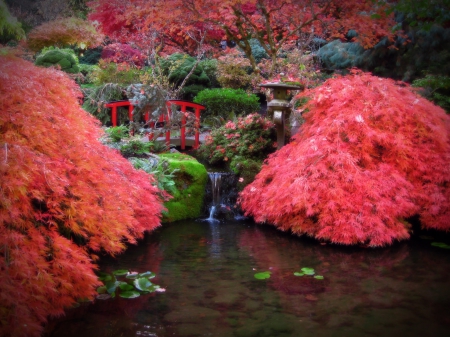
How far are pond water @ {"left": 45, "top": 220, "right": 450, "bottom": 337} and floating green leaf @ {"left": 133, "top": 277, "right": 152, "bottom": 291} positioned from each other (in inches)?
5.2

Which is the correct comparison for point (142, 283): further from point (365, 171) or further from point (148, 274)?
point (365, 171)

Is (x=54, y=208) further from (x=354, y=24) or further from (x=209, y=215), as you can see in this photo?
(x=354, y=24)

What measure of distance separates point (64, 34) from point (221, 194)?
10.6 meters

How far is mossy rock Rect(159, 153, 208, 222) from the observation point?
262 inches

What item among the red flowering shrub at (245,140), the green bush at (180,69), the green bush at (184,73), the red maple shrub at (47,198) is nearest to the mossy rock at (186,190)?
the red flowering shrub at (245,140)

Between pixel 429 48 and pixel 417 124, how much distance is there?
4.56 metres

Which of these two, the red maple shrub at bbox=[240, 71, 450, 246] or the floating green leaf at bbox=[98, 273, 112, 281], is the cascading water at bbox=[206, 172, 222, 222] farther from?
the floating green leaf at bbox=[98, 273, 112, 281]

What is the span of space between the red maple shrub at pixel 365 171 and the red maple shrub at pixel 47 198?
7.60ft

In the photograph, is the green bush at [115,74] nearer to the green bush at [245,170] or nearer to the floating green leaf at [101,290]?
the green bush at [245,170]

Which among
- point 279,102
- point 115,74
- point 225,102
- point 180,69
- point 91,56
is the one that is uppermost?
Answer: point 91,56

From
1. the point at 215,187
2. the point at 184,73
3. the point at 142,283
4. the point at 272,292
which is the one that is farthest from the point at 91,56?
the point at 272,292

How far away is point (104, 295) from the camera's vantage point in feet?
12.4

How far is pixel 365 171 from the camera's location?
552 centimetres

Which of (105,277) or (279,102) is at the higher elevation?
(279,102)
